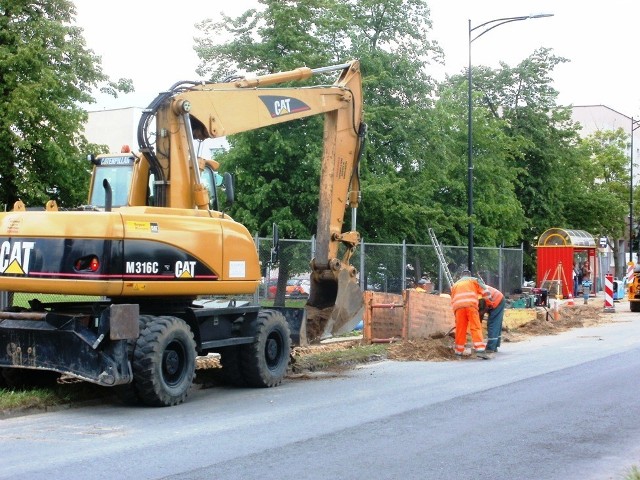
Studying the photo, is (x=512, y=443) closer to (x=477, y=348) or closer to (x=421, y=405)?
(x=421, y=405)

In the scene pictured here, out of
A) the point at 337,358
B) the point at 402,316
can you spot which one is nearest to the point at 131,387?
the point at 337,358

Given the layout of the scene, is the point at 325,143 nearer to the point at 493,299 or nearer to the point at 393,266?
the point at 493,299

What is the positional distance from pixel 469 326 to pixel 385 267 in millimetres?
10677

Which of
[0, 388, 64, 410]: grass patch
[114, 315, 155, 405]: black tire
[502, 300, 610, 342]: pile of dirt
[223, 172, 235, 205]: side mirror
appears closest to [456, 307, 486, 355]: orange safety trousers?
[502, 300, 610, 342]: pile of dirt

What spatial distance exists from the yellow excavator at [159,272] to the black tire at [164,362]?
0.04 feet

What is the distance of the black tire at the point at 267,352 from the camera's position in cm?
1252

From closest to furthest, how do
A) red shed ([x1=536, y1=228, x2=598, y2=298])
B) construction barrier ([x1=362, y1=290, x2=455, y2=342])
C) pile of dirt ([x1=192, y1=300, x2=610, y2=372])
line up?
pile of dirt ([x1=192, y1=300, x2=610, y2=372]) → construction barrier ([x1=362, y1=290, x2=455, y2=342]) → red shed ([x1=536, y1=228, x2=598, y2=298])

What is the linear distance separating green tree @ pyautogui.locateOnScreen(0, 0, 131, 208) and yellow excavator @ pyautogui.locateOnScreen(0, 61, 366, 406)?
11.3 m

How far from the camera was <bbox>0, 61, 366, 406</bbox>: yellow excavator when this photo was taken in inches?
408

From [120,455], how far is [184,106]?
5.21 meters

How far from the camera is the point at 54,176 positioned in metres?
24.4

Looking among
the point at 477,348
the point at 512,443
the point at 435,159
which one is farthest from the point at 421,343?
the point at 435,159

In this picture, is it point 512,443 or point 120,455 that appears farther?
point 512,443

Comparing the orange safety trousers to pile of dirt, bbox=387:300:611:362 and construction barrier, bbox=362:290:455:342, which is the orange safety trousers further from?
construction barrier, bbox=362:290:455:342
